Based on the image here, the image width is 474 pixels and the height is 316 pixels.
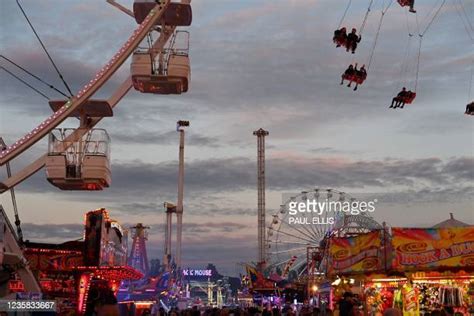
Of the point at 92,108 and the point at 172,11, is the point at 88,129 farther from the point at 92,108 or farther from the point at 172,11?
the point at 172,11

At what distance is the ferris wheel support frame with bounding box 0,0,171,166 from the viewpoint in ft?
50.3

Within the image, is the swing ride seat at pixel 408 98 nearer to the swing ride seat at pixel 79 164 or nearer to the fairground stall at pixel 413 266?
the fairground stall at pixel 413 266

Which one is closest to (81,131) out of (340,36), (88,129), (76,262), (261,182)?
(88,129)

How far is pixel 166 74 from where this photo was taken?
49.8ft

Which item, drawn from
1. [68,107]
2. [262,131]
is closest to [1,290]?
[68,107]

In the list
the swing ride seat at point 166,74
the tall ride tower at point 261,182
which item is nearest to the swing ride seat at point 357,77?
the swing ride seat at point 166,74

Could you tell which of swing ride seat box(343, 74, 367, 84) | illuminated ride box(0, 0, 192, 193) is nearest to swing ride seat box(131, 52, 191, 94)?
illuminated ride box(0, 0, 192, 193)

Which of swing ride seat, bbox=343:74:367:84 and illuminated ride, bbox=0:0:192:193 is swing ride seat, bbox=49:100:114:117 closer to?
illuminated ride, bbox=0:0:192:193

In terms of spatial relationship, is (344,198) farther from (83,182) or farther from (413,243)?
(83,182)

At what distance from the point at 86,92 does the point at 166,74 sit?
5.56 ft

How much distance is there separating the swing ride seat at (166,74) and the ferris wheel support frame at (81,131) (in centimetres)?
33

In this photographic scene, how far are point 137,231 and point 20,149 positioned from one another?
33.1 m

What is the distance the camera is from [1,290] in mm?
19844

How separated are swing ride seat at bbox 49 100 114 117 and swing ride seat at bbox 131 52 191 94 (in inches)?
56.8
